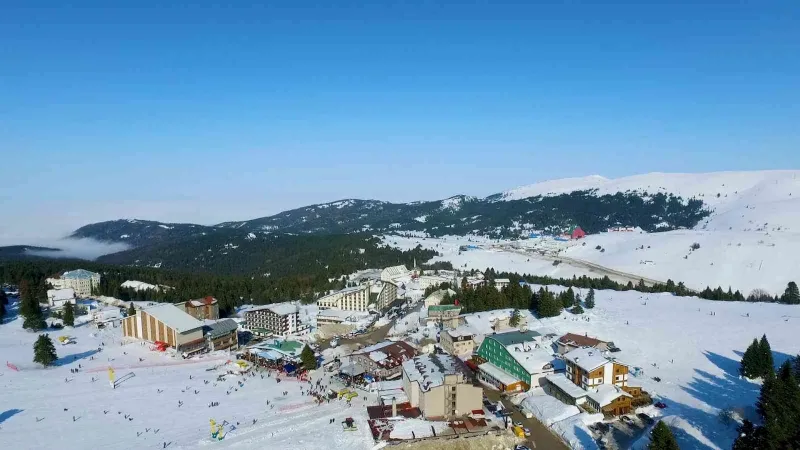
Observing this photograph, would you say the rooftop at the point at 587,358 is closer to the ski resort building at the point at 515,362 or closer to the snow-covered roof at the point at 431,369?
the ski resort building at the point at 515,362

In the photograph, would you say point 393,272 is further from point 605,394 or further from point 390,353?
point 605,394

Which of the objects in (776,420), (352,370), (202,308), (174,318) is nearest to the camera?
(776,420)

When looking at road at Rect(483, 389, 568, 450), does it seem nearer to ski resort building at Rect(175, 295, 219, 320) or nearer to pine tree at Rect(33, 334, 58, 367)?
ski resort building at Rect(175, 295, 219, 320)

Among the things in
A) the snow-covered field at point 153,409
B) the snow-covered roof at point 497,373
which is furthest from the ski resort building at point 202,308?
the snow-covered roof at point 497,373

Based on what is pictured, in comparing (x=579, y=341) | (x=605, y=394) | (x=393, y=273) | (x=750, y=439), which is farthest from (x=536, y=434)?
(x=393, y=273)

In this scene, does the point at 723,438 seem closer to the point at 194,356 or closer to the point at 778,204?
the point at 194,356

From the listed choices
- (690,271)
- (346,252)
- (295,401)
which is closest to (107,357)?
(295,401)
